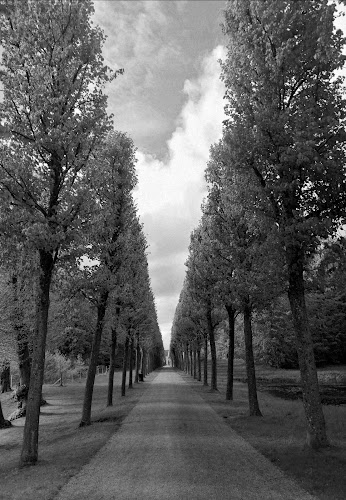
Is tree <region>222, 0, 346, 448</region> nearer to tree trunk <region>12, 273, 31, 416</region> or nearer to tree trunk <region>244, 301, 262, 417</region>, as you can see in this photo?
tree trunk <region>244, 301, 262, 417</region>

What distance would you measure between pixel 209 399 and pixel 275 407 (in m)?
5.10

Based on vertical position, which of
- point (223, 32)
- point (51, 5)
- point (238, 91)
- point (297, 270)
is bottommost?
point (297, 270)

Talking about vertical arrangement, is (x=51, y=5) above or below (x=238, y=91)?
above

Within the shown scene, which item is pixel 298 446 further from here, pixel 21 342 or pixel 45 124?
pixel 21 342

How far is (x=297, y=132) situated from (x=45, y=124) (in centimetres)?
697

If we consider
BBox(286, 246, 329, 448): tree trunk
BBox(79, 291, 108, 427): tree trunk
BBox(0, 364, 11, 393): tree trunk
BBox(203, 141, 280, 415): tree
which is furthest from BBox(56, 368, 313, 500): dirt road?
BBox(0, 364, 11, 393): tree trunk

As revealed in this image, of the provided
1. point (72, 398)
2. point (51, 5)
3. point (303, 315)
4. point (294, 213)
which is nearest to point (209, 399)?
point (72, 398)

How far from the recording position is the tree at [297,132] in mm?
10281

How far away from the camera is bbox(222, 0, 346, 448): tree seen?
10281 millimetres

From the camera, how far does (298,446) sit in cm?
1071

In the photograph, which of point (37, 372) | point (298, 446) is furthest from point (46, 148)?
point (298, 446)

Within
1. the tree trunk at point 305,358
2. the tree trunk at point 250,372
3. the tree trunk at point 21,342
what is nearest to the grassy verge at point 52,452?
the tree trunk at point 21,342

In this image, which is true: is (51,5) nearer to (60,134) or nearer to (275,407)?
(60,134)

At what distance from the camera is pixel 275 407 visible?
2038 centimetres
